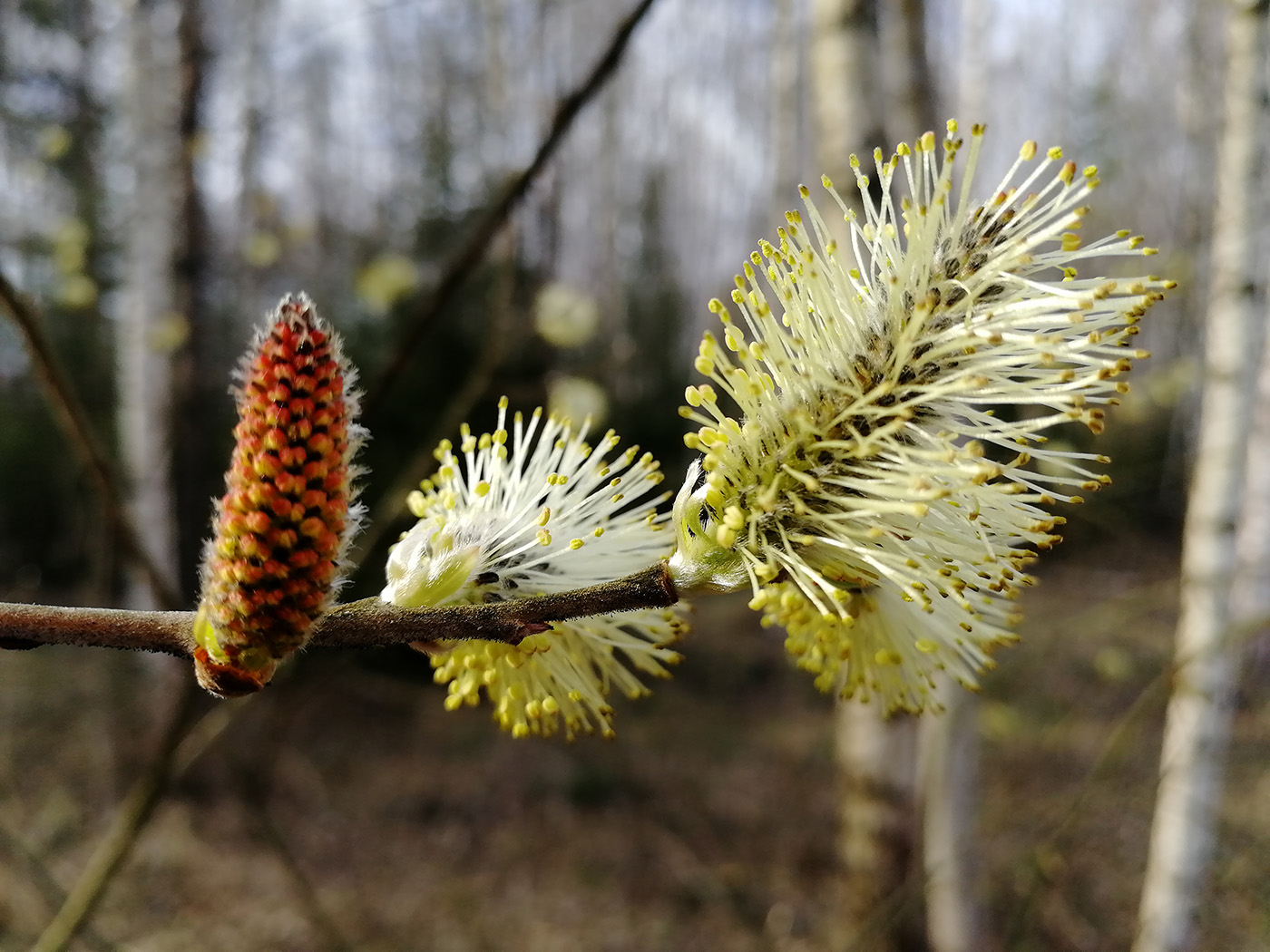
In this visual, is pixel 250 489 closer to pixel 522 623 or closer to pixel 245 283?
pixel 522 623

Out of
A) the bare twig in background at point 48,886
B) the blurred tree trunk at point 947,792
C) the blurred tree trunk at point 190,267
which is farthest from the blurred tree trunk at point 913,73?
the blurred tree trunk at point 190,267

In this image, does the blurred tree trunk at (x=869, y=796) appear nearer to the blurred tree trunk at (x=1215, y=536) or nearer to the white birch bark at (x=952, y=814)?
the white birch bark at (x=952, y=814)

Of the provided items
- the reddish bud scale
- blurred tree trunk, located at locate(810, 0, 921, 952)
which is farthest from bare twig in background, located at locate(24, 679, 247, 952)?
blurred tree trunk, located at locate(810, 0, 921, 952)

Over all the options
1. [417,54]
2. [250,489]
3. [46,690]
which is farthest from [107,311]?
[417,54]

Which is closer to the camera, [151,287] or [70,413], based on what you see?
[70,413]

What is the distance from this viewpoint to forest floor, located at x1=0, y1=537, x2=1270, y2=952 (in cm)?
466

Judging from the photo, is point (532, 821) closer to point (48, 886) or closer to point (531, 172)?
point (48, 886)

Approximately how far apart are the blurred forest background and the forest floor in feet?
0.09

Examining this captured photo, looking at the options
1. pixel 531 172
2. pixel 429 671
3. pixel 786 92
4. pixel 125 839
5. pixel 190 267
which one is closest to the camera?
pixel 531 172

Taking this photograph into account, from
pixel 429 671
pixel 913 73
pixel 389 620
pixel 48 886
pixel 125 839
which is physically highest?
pixel 913 73

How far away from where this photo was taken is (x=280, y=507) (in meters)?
0.73

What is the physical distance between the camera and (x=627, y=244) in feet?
59.9

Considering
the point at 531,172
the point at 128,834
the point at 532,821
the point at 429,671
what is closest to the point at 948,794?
the point at 128,834

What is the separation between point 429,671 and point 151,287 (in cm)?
331
